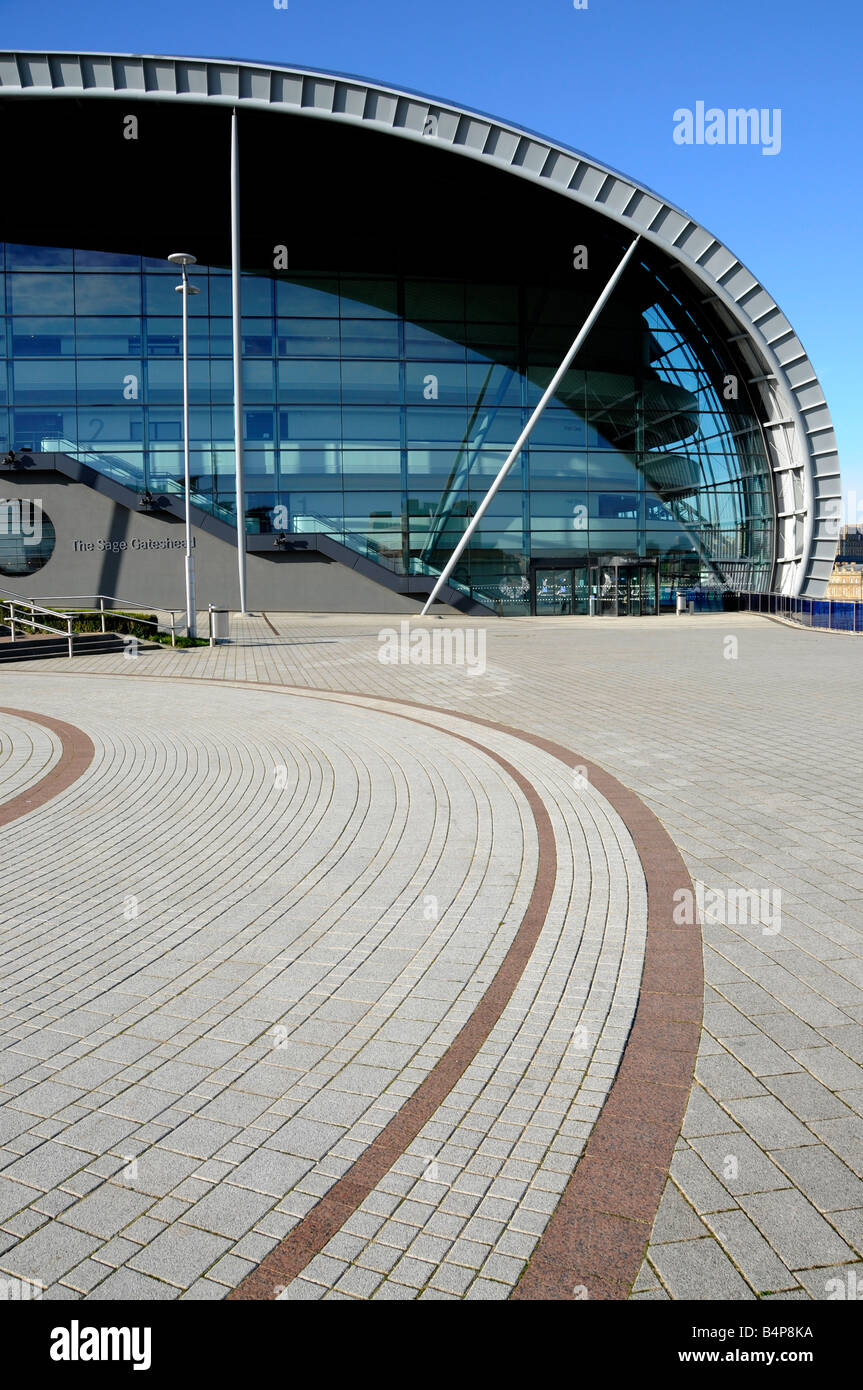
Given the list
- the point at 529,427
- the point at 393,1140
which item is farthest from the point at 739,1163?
the point at 529,427

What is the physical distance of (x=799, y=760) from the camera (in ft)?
35.2

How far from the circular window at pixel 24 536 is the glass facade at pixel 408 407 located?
2.64m

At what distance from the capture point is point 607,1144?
12.6 ft

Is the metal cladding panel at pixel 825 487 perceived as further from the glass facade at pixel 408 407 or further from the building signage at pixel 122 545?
the building signage at pixel 122 545

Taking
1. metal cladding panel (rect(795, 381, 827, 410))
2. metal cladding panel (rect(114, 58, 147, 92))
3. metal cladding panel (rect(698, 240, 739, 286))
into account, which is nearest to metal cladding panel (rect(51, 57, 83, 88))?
metal cladding panel (rect(114, 58, 147, 92))

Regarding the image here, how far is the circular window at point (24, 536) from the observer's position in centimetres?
3753

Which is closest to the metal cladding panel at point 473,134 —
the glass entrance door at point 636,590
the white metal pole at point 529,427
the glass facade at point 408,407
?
the white metal pole at point 529,427

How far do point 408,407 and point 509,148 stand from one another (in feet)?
32.3

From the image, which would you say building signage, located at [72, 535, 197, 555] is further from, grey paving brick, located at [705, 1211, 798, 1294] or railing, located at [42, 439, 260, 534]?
grey paving brick, located at [705, 1211, 798, 1294]

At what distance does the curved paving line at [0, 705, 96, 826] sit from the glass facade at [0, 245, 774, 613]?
25.6m

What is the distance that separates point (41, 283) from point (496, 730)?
112ft

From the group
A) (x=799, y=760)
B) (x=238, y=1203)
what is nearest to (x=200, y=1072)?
(x=238, y=1203)

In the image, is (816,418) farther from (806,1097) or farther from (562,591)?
(806,1097)
